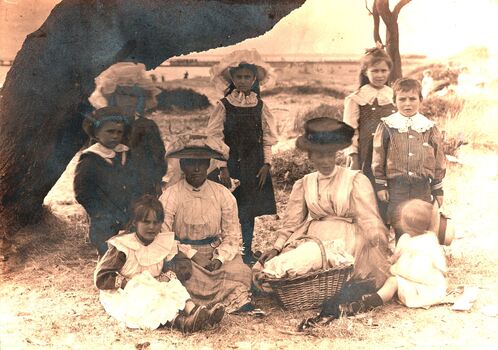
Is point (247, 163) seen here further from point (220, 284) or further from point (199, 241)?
point (220, 284)

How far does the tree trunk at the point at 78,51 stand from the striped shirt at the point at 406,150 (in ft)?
3.52

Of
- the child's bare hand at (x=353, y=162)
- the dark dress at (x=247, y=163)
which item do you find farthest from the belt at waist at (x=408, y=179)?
the dark dress at (x=247, y=163)

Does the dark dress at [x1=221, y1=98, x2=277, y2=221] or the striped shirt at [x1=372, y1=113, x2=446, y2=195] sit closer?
the striped shirt at [x1=372, y1=113, x2=446, y2=195]

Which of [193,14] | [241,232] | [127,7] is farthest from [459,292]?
[127,7]

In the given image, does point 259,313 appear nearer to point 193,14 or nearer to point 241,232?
point 241,232

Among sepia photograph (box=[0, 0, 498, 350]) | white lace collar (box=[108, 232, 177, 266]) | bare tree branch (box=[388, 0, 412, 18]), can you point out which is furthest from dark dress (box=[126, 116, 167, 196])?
bare tree branch (box=[388, 0, 412, 18])

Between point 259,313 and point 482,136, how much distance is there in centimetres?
201

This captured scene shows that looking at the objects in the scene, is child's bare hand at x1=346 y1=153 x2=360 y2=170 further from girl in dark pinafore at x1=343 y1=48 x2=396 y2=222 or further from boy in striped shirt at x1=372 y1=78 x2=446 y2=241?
boy in striped shirt at x1=372 y1=78 x2=446 y2=241

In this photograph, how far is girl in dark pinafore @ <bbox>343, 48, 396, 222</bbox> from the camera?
4.79 metres

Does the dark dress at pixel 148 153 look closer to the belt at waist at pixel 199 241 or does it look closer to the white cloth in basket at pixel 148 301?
the belt at waist at pixel 199 241

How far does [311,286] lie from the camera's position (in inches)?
178

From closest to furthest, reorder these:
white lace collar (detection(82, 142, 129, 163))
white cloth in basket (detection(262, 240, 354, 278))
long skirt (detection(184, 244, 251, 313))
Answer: white cloth in basket (detection(262, 240, 354, 278)), long skirt (detection(184, 244, 251, 313)), white lace collar (detection(82, 142, 129, 163))

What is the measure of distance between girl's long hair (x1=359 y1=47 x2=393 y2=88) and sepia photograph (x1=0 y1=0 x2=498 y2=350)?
0.01 metres

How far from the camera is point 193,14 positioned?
4801 millimetres
